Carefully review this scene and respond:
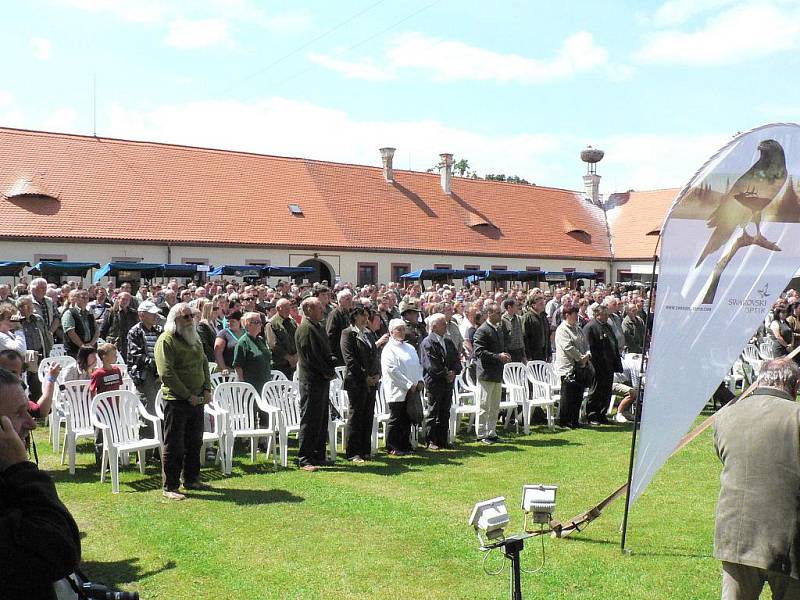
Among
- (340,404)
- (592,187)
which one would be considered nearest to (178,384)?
(340,404)

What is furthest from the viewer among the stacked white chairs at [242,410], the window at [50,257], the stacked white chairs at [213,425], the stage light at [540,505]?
the window at [50,257]

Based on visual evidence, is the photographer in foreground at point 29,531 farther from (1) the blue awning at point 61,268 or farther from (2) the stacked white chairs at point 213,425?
(1) the blue awning at point 61,268

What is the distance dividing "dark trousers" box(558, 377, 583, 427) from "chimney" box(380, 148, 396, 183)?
27584 mm

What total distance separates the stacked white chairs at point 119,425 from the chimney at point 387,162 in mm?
30876

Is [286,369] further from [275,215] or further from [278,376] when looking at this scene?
[275,215]

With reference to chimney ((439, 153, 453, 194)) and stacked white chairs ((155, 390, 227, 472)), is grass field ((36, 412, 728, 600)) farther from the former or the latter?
chimney ((439, 153, 453, 194))

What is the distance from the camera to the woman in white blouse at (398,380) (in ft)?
31.6

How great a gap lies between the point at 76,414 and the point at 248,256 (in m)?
22.5

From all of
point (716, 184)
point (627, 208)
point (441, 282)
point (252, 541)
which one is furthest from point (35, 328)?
point (627, 208)

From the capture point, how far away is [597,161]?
1822 inches

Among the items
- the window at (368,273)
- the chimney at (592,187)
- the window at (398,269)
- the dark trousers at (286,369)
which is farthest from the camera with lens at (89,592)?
the chimney at (592,187)

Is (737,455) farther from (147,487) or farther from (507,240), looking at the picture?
(507,240)

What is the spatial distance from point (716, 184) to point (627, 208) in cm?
4139

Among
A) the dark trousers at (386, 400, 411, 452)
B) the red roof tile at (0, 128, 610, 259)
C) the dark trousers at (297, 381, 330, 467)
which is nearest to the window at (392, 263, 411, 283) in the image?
the red roof tile at (0, 128, 610, 259)
